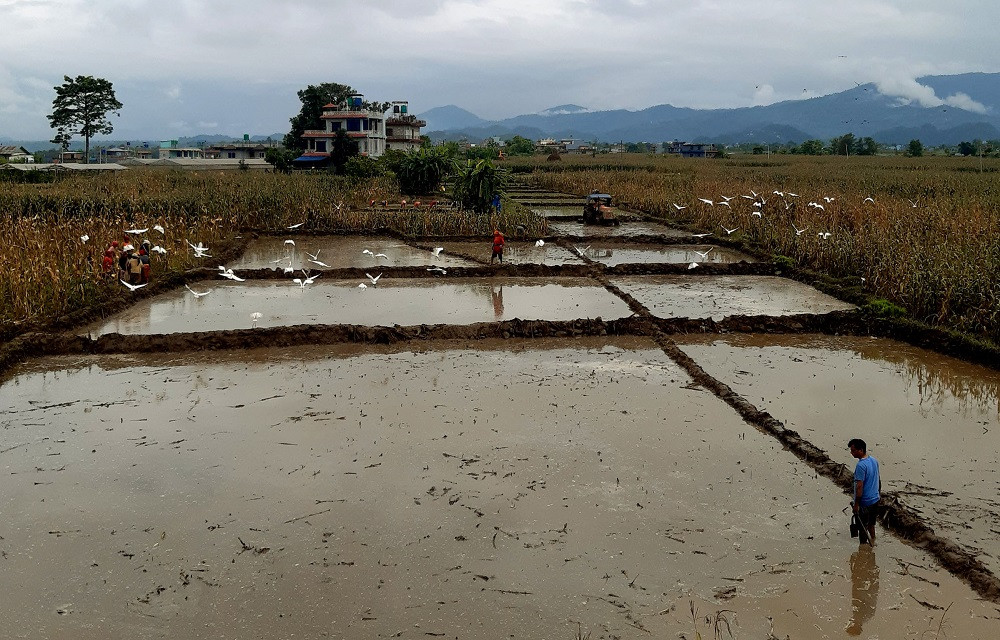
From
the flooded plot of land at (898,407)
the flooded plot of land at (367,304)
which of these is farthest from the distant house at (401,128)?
the flooded plot of land at (898,407)

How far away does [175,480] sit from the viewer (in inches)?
228

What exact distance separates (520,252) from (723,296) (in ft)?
19.0

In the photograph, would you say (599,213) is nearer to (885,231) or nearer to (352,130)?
(885,231)

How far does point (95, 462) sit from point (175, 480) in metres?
0.85

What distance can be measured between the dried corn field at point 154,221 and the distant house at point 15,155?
27483mm

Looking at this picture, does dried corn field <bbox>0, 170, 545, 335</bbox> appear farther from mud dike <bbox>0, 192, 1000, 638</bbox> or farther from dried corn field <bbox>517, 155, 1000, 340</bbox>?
dried corn field <bbox>517, 155, 1000, 340</bbox>

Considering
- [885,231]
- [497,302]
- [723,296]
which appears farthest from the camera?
[885,231]

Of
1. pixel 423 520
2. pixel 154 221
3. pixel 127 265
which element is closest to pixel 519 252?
pixel 127 265

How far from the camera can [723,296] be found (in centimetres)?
1295

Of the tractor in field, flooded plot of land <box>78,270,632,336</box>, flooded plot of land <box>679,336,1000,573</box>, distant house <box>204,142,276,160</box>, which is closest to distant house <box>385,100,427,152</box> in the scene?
distant house <box>204,142,276,160</box>

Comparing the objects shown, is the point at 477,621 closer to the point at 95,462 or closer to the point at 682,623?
the point at 682,623

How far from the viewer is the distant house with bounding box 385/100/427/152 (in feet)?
191

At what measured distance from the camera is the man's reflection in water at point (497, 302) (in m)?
11.5

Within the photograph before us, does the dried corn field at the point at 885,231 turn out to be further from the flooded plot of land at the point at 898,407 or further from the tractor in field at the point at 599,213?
the tractor in field at the point at 599,213
